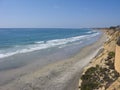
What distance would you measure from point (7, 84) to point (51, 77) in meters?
3.47

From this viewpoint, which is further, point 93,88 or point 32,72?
point 32,72

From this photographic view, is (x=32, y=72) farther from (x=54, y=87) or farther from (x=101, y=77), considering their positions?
(x=101, y=77)

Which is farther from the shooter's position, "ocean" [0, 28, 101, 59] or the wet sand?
"ocean" [0, 28, 101, 59]

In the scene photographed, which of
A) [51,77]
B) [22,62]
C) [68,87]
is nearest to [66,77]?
[51,77]

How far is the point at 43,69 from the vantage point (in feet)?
67.9

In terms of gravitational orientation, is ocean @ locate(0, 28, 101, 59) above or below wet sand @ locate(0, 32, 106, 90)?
below

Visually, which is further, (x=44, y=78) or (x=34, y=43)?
(x=34, y=43)

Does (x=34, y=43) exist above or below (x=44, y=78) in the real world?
below

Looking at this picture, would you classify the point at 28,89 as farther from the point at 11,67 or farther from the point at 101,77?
the point at 11,67

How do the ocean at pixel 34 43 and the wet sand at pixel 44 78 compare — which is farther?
the ocean at pixel 34 43

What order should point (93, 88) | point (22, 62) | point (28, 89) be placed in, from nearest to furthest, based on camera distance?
point (93, 88)
point (28, 89)
point (22, 62)

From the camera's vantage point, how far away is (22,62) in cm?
2428

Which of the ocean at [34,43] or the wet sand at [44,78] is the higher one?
the wet sand at [44,78]

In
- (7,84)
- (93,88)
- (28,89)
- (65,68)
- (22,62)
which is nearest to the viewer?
(93,88)
